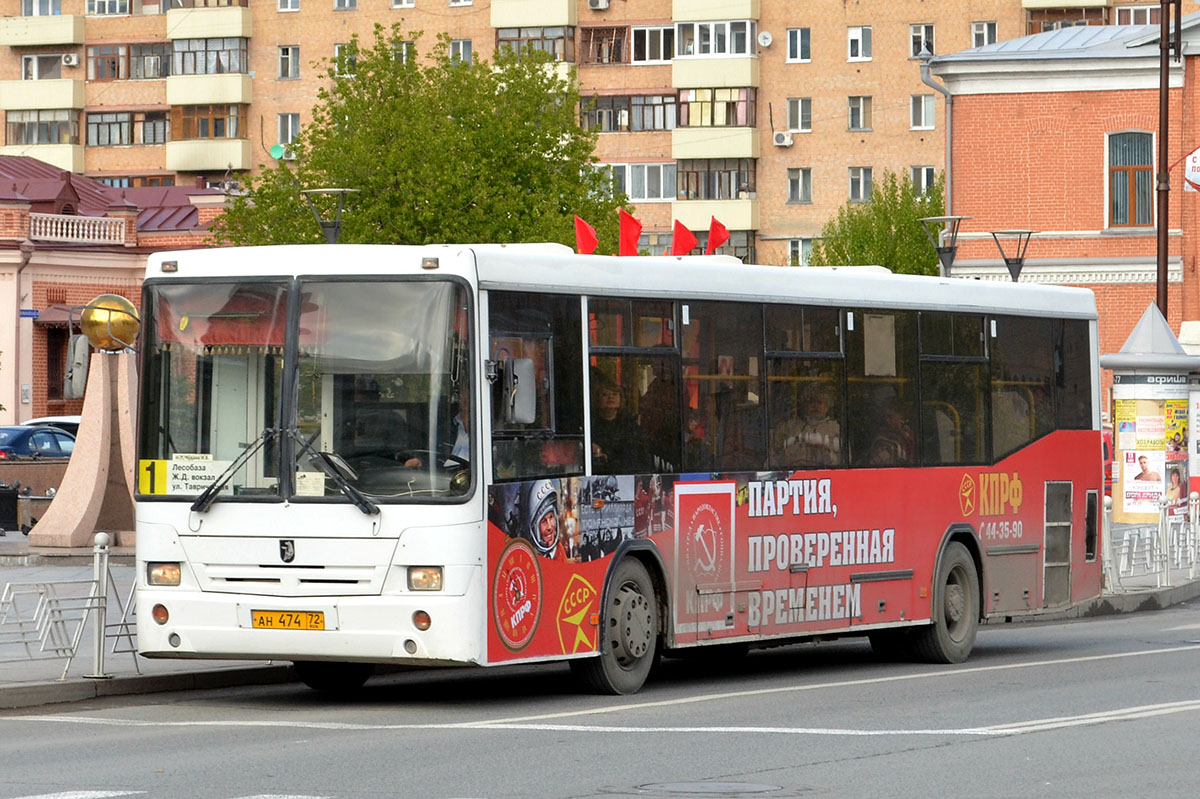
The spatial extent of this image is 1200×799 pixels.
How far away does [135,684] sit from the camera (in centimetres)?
1534

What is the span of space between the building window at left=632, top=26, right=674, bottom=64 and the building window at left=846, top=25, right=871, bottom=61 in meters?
6.53

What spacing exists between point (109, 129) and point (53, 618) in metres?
75.5

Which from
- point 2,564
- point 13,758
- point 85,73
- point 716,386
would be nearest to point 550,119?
point 2,564

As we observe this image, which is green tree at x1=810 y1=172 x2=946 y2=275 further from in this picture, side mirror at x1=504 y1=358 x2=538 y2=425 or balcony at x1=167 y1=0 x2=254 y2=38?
side mirror at x1=504 y1=358 x2=538 y2=425

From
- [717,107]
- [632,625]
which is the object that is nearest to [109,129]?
[717,107]

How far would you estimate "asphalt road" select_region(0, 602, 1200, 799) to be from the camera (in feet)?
33.8

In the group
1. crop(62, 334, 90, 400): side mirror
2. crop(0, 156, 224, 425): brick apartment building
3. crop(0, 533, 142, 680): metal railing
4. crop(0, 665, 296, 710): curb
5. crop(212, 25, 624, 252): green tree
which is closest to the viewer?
crop(0, 665, 296, 710): curb

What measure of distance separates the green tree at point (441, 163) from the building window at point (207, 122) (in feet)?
90.6

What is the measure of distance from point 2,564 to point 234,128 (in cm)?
5951

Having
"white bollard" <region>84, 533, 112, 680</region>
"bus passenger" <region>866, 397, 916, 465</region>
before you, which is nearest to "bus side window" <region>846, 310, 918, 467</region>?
"bus passenger" <region>866, 397, 916, 465</region>

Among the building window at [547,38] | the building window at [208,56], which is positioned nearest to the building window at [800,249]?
the building window at [547,38]

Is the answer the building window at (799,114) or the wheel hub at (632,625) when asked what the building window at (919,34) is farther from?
the wheel hub at (632,625)

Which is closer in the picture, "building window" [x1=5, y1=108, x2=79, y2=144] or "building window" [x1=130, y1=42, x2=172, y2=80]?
"building window" [x1=130, y1=42, x2=172, y2=80]

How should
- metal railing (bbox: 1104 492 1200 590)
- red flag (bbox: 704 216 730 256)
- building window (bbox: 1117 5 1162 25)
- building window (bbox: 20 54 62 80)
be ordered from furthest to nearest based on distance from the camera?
building window (bbox: 20 54 62 80) → building window (bbox: 1117 5 1162 25) → metal railing (bbox: 1104 492 1200 590) → red flag (bbox: 704 216 730 256)
